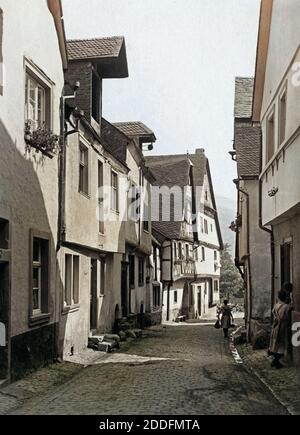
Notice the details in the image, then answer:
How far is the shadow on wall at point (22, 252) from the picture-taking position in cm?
1024

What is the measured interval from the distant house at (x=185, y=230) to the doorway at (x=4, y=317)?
25.2 m

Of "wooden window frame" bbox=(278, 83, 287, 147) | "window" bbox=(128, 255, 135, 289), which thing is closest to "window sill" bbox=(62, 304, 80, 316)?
"wooden window frame" bbox=(278, 83, 287, 147)

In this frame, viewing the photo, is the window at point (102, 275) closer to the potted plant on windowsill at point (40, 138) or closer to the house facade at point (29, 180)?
the house facade at point (29, 180)

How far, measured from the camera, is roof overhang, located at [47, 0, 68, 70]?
1329 cm

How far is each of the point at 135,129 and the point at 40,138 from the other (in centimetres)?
1524

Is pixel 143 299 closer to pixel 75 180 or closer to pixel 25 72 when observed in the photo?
pixel 75 180

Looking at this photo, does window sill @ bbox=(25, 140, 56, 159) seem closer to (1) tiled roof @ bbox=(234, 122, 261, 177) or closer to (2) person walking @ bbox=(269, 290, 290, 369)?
(2) person walking @ bbox=(269, 290, 290, 369)

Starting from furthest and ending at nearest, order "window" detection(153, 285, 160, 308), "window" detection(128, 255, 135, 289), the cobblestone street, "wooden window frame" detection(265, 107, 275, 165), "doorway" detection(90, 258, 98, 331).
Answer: "window" detection(153, 285, 160, 308) → "window" detection(128, 255, 135, 289) → "doorway" detection(90, 258, 98, 331) → "wooden window frame" detection(265, 107, 275, 165) → the cobblestone street

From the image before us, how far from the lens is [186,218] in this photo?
41156 mm

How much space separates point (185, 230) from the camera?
4084cm

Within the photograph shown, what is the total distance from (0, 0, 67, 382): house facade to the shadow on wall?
0.02m

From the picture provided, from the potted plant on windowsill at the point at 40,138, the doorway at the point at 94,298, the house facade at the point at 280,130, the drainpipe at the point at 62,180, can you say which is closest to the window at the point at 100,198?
the doorway at the point at 94,298

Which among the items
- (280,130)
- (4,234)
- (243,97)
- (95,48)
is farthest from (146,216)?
(4,234)

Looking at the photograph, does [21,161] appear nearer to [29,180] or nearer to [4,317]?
[29,180]
